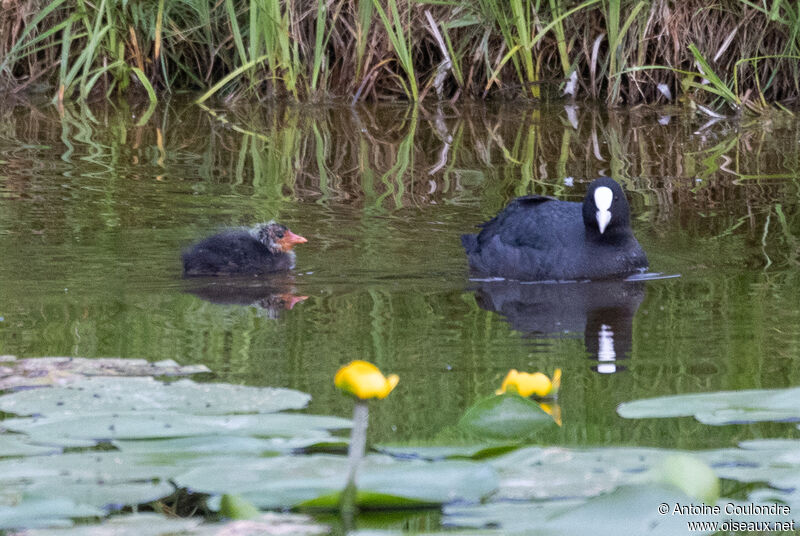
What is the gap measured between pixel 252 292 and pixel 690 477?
2983 millimetres

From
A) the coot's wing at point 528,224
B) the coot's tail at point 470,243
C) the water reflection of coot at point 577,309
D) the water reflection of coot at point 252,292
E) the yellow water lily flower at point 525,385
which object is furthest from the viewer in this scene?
the coot's tail at point 470,243

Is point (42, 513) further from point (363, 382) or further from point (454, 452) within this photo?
point (454, 452)

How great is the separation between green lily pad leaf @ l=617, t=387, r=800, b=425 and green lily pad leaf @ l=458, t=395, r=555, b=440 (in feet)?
0.54

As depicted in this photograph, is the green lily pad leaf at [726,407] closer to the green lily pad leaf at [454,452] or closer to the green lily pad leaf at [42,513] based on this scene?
the green lily pad leaf at [454,452]

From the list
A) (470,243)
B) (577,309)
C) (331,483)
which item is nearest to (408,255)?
(470,243)

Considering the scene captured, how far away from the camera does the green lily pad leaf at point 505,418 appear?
2328mm

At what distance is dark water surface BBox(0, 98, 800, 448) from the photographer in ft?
10.4

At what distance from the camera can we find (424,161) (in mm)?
6879

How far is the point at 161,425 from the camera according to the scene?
2199mm

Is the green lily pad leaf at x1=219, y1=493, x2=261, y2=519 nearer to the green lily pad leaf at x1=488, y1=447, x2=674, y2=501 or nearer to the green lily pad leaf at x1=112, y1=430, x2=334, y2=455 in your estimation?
the green lily pad leaf at x1=112, y1=430, x2=334, y2=455

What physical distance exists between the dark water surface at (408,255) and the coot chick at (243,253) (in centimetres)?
10

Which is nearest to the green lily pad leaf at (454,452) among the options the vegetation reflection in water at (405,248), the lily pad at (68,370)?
the vegetation reflection in water at (405,248)

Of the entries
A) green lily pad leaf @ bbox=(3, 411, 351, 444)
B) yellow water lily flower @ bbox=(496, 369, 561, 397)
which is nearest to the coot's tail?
yellow water lily flower @ bbox=(496, 369, 561, 397)

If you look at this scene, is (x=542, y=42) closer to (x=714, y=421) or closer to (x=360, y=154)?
(x=360, y=154)
